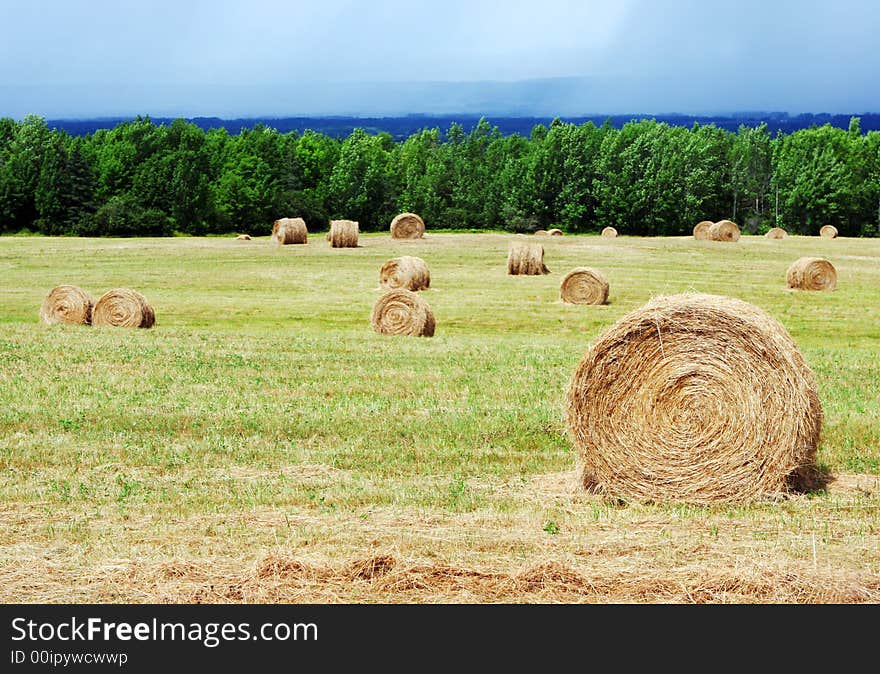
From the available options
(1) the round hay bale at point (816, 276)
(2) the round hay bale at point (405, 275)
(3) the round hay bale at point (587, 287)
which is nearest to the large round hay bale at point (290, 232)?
(2) the round hay bale at point (405, 275)

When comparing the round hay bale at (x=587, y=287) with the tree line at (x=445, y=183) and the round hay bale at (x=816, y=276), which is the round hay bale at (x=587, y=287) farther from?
the tree line at (x=445, y=183)

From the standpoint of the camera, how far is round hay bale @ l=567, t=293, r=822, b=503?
10.4 m

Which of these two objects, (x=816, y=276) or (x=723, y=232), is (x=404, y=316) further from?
(x=723, y=232)

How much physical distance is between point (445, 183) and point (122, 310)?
66752mm

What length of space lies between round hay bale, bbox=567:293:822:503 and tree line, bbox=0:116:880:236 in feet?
229

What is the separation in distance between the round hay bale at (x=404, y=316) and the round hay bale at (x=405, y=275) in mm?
9744

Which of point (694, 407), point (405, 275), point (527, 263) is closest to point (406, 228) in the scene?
point (527, 263)

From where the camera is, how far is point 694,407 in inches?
422

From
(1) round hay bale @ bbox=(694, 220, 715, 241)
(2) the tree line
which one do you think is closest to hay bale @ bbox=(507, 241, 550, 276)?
(1) round hay bale @ bbox=(694, 220, 715, 241)

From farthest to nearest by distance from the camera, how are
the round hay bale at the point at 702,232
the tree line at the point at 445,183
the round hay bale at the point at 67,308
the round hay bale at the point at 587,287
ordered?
the tree line at the point at 445,183, the round hay bale at the point at 702,232, the round hay bale at the point at 587,287, the round hay bale at the point at 67,308

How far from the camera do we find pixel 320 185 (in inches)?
3529

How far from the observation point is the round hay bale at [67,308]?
26969 mm

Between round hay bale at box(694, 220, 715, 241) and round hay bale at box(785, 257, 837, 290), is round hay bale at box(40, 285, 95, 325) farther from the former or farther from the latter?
round hay bale at box(694, 220, 715, 241)

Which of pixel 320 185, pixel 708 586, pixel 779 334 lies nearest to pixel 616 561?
pixel 708 586
